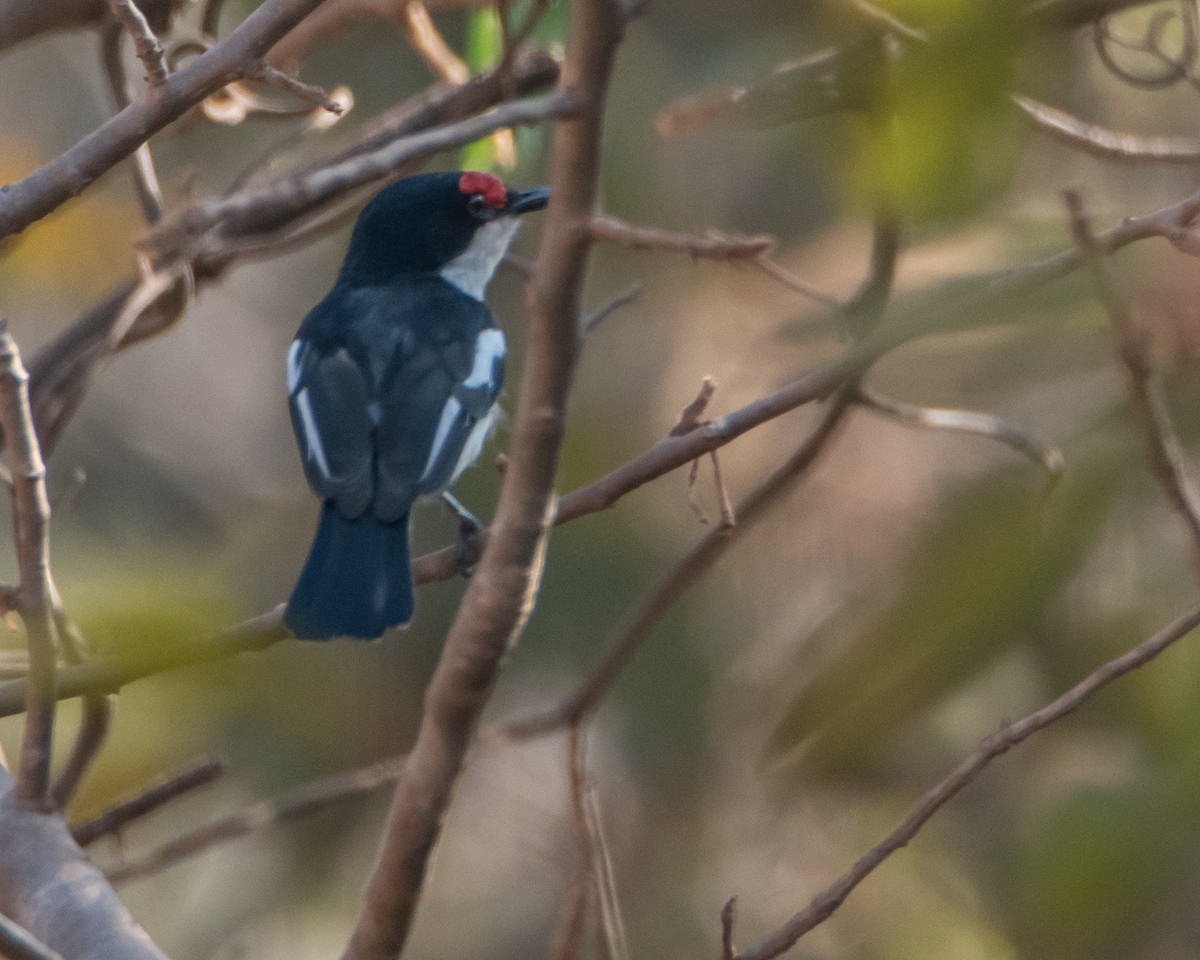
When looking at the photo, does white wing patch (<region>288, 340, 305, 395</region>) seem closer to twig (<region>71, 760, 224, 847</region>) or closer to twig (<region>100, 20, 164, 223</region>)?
twig (<region>100, 20, 164, 223</region>)

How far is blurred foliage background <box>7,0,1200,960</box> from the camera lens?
Answer: 2172mm

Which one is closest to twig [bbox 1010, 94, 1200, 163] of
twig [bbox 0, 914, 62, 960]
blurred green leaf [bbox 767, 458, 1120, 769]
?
blurred green leaf [bbox 767, 458, 1120, 769]

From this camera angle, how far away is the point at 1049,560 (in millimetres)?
2352

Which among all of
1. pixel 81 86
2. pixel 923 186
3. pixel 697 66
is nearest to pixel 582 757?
pixel 923 186

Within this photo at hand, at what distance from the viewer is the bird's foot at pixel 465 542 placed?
123 inches

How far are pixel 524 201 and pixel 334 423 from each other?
3.43 feet

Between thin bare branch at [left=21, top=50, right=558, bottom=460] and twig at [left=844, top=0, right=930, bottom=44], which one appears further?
thin bare branch at [left=21, top=50, right=558, bottom=460]

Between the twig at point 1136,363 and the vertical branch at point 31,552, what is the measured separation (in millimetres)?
1135

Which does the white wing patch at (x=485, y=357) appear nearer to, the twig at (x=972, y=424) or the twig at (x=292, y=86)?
the twig at (x=972, y=424)

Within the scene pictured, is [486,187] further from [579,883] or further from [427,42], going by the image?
[579,883]

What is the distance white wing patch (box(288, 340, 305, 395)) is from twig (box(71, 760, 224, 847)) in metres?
1.25

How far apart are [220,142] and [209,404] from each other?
1.05m

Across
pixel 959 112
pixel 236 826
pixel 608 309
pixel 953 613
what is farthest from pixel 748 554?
pixel 959 112

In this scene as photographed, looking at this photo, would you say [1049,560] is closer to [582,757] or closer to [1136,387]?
[1136,387]
